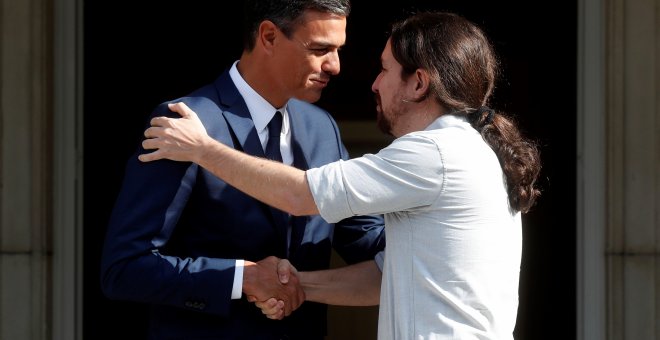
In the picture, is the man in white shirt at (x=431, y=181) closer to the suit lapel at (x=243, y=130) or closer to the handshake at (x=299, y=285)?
the handshake at (x=299, y=285)

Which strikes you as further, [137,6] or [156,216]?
[137,6]

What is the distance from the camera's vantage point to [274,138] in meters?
3.04

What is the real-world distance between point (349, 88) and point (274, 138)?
9.06 ft

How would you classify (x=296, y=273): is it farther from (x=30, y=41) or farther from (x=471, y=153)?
(x=30, y=41)

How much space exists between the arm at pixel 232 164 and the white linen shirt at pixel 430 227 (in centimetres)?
4

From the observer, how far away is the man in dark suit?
2.80m

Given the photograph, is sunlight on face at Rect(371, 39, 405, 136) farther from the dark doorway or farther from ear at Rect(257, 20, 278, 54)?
the dark doorway

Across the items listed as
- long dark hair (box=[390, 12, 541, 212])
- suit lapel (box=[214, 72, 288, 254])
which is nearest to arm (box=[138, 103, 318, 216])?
suit lapel (box=[214, 72, 288, 254])

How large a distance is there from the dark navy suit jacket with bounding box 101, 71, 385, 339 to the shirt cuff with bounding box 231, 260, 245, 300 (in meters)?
0.01

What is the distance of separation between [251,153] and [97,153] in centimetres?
208

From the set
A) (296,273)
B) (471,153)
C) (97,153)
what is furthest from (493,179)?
(97,153)

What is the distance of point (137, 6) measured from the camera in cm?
534

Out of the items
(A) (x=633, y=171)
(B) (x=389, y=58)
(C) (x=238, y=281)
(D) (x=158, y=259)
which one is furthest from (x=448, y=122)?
(A) (x=633, y=171)

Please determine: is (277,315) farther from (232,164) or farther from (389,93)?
(389,93)
